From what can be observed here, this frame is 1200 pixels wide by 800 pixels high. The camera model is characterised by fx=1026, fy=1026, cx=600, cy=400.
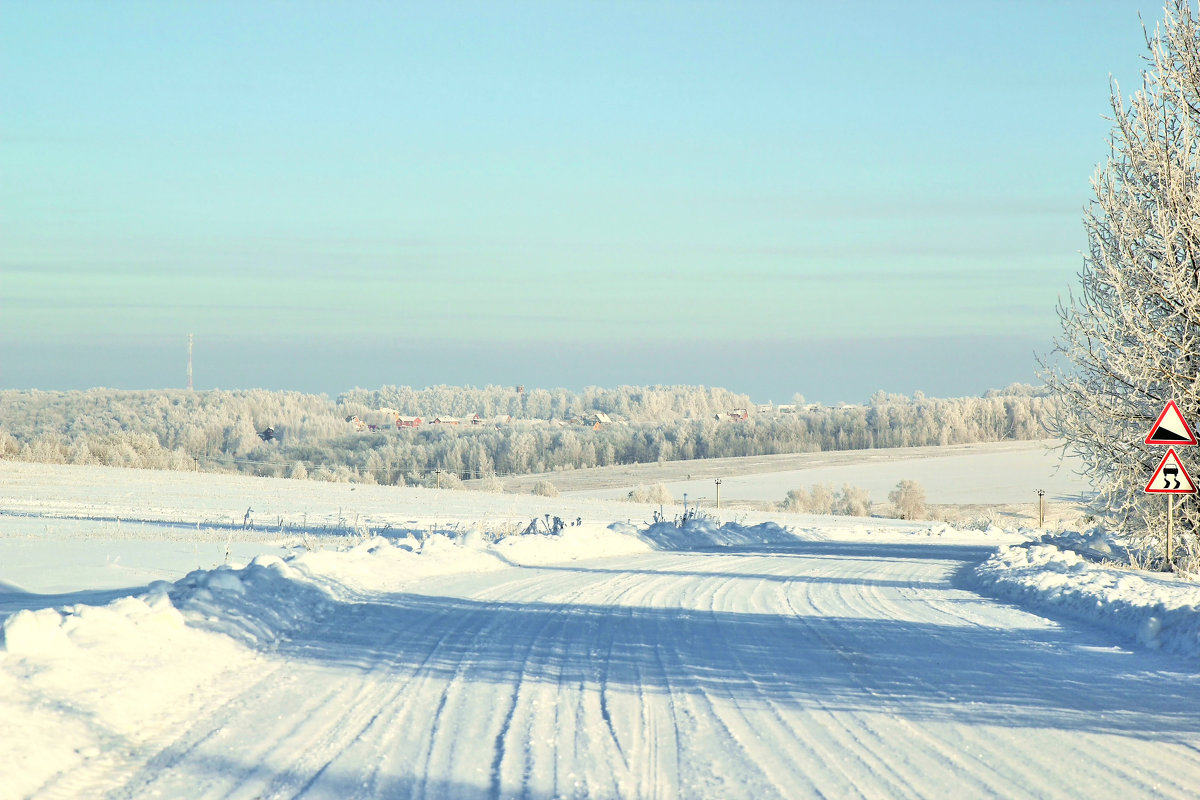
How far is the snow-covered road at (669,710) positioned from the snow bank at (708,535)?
1407 centimetres

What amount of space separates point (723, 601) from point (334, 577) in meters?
4.97

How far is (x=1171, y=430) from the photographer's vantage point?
45.1 feet

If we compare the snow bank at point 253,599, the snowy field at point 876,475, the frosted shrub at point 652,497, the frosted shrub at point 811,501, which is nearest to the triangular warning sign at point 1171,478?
the snow bank at point 253,599

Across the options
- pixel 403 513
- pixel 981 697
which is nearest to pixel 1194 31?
pixel 981 697

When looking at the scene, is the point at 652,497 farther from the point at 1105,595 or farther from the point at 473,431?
the point at 473,431

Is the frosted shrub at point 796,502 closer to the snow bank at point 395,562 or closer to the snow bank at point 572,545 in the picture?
the snow bank at point 572,545

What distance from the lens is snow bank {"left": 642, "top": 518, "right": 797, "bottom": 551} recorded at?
84.8 ft

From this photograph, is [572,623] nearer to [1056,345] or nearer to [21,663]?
[21,663]

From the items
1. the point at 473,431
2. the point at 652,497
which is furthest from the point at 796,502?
the point at 473,431

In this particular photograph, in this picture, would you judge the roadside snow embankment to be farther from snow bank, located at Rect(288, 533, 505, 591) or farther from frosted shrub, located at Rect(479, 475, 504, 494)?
frosted shrub, located at Rect(479, 475, 504, 494)

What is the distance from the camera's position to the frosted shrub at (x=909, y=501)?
53.6 meters

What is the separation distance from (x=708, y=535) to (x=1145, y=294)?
14.1m

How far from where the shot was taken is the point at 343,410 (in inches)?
5541

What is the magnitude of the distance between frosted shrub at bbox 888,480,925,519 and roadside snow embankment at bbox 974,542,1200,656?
3673 cm
